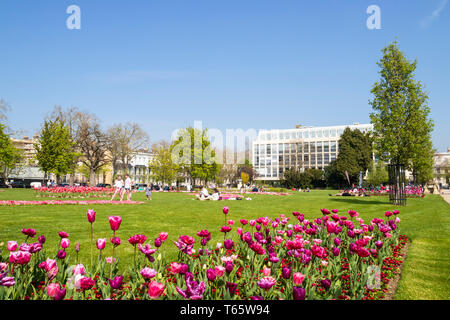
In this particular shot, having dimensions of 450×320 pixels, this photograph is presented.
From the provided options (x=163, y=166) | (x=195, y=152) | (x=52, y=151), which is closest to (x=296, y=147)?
(x=163, y=166)

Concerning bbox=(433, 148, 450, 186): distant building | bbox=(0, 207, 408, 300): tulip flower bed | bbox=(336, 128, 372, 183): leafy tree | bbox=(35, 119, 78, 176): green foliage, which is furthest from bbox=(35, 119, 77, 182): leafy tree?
bbox=(433, 148, 450, 186): distant building

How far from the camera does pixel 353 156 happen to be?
243ft

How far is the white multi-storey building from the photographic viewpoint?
377 ft

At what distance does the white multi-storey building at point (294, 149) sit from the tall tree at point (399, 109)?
296 ft

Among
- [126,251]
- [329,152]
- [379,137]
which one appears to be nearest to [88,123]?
[379,137]

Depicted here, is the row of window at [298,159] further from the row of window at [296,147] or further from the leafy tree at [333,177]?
the leafy tree at [333,177]

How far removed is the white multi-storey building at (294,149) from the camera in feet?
377

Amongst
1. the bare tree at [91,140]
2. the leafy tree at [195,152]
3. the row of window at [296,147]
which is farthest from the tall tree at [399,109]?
the row of window at [296,147]

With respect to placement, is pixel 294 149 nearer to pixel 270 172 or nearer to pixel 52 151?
pixel 270 172

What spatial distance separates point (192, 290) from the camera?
257cm

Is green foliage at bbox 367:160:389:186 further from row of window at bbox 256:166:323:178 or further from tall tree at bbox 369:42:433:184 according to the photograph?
row of window at bbox 256:166:323:178

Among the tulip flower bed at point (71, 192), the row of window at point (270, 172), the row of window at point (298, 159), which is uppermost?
A: the row of window at point (298, 159)

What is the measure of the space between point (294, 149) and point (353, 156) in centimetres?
4672
